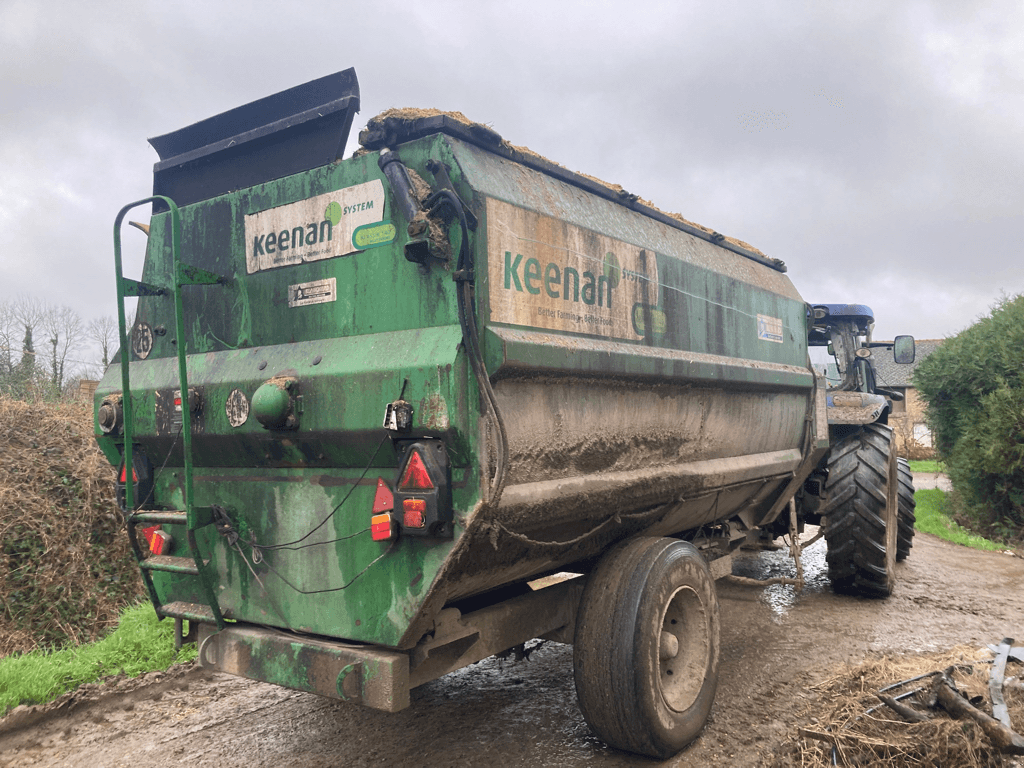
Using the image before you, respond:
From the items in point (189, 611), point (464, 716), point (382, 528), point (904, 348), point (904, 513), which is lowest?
point (464, 716)

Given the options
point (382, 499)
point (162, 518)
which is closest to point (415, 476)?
point (382, 499)

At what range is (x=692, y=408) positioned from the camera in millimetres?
4031

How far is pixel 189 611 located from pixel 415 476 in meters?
1.47

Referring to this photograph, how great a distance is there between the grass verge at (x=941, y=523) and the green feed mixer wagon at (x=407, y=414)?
6983 millimetres

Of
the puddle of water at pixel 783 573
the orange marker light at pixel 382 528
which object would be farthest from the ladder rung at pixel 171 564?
the puddle of water at pixel 783 573

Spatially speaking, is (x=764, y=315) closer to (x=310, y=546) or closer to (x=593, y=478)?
(x=593, y=478)

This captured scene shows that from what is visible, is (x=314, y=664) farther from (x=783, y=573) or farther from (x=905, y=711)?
(x=783, y=573)

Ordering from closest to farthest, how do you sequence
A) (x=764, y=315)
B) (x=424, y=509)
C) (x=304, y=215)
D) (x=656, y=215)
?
(x=424, y=509) < (x=304, y=215) < (x=656, y=215) < (x=764, y=315)

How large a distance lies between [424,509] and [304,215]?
1.39m

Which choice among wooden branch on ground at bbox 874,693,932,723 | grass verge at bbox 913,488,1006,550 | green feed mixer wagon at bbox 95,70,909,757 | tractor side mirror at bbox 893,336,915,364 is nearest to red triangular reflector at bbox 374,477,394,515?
green feed mixer wagon at bbox 95,70,909,757

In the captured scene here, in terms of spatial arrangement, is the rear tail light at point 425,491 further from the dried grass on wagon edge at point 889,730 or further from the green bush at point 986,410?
the green bush at point 986,410

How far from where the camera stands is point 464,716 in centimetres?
400

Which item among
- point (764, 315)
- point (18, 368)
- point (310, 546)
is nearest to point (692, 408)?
point (764, 315)

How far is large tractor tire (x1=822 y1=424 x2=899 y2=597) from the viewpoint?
19.4 ft
